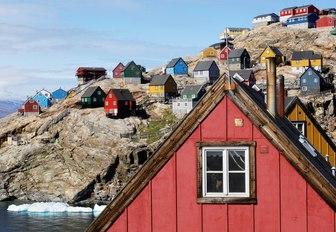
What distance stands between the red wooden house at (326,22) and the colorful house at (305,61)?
44036 millimetres

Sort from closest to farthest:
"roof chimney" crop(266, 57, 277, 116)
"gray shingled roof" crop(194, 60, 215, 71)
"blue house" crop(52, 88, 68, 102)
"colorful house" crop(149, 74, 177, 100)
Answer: "roof chimney" crop(266, 57, 277, 116) < "colorful house" crop(149, 74, 177, 100) < "gray shingled roof" crop(194, 60, 215, 71) < "blue house" crop(52, 88, 68, 102)

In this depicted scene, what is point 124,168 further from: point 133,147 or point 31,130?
point 31,130

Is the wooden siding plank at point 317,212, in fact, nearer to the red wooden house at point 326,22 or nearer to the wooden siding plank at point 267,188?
the wooden siding plank at point 267,188

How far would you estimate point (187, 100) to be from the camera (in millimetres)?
119625

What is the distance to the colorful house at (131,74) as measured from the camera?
5822 inches

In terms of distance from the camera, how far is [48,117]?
12988cm

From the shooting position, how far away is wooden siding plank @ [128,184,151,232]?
32.8 feet

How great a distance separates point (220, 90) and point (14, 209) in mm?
93706

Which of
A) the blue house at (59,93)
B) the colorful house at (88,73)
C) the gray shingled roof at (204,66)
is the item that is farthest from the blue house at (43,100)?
the gray shingled roof at (204,66)

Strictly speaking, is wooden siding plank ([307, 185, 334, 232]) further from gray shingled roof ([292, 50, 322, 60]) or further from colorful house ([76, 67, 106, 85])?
colorful house ([76, 67, 106, 85])

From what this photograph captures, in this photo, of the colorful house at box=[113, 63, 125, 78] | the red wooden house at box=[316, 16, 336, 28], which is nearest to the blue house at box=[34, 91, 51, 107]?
the colorful house at box=[113, 63, 125, 78]

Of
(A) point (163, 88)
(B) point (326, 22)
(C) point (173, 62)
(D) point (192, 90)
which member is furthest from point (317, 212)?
(B) point (326, 22)

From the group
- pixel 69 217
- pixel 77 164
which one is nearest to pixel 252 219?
pixel 69 217

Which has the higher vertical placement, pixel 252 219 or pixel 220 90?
pixel 220 90
